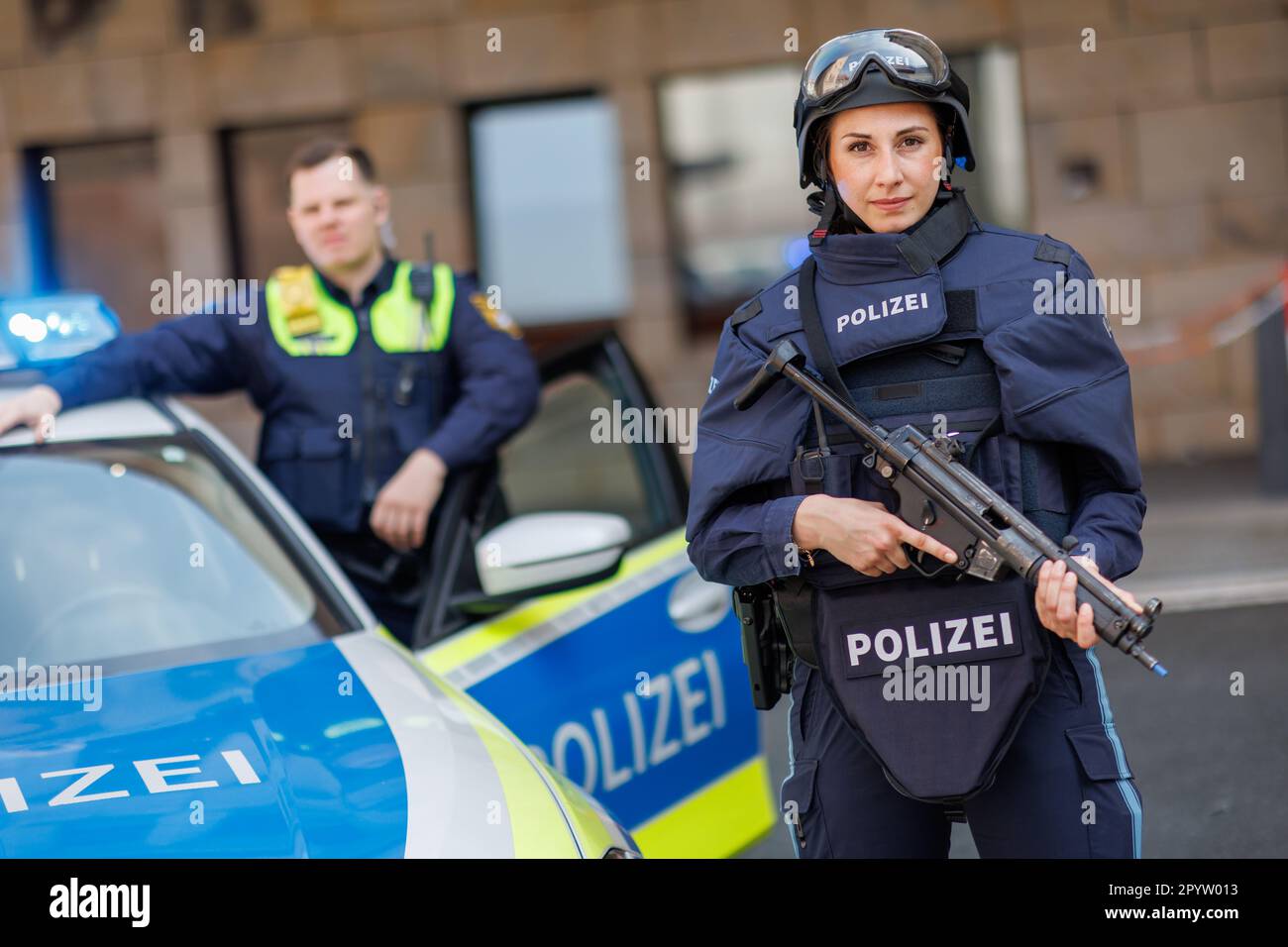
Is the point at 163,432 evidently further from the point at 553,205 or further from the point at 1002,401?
the point at 553,205

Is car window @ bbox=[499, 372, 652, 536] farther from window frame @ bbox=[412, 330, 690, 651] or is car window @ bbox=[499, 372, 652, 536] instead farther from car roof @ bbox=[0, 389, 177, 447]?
car roof @ bbox=[0, 389, 177, 447]

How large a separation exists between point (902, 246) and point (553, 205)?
924cm

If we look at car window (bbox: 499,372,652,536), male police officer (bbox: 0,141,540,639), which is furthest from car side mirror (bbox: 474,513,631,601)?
car window (bbox: 499,372,652,536)

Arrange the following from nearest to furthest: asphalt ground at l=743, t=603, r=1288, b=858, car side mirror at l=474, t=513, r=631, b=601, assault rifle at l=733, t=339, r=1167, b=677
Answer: assault rifle at l=733, t=339, r=1167, b=677
car side mirror at l=474, t=513, r=631, b=601
asphalt ground at l=743, t=603, r=1288, b=858

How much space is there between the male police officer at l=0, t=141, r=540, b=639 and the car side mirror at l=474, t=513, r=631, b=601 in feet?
1.81

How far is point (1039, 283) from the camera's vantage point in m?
2.35

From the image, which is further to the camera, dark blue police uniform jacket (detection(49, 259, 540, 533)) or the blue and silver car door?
dark blue police uniform jacket (detection(49, 259, 540, 533))

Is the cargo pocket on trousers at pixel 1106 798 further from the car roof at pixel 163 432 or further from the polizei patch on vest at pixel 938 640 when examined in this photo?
the car roof at pixel 163 432

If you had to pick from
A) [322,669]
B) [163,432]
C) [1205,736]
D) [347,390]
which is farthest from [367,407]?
[1205,736]

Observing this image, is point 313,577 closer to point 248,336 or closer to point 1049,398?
point 248,336

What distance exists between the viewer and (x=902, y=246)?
239 cm

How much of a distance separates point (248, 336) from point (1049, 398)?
2298 millimetres

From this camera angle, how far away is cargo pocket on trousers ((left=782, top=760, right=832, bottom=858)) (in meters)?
2.47
